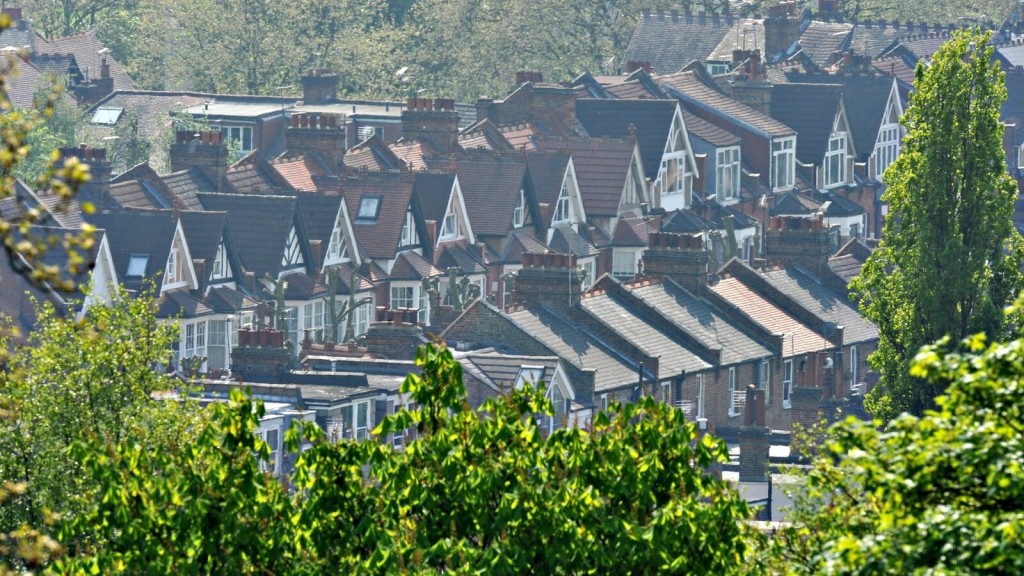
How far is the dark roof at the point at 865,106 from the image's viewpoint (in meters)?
105

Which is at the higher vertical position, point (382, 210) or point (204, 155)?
point (204, 155)

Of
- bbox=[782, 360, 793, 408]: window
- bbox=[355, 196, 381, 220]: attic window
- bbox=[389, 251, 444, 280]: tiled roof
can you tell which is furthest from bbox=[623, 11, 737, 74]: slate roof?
bbox=[782, 360, 793, 408]: window

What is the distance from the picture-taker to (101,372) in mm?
30562

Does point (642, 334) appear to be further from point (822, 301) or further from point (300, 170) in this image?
point (300, 170)

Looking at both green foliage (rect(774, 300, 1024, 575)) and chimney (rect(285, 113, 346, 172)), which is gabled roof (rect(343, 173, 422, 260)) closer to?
chimney (rect(285, 113, 346, 172))

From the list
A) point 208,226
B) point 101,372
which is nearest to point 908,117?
point 101,372

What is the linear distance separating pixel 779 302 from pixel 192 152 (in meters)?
18.8

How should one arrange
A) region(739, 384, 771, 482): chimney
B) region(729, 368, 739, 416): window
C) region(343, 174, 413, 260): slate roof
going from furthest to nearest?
region(343, 174, 413, 260): slate roof
region(729, 368, 739, 416): window
region(739, 384, 771, 482): chimney

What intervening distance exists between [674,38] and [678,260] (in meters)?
60.4

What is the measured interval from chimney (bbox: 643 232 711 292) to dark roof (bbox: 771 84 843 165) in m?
33.2

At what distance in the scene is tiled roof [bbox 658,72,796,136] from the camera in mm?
97938

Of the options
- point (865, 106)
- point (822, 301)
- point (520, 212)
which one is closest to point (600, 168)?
Answer: point (520, 212)

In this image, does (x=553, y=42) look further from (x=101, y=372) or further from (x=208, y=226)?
(x=101, y=372)

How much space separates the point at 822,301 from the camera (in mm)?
71875
